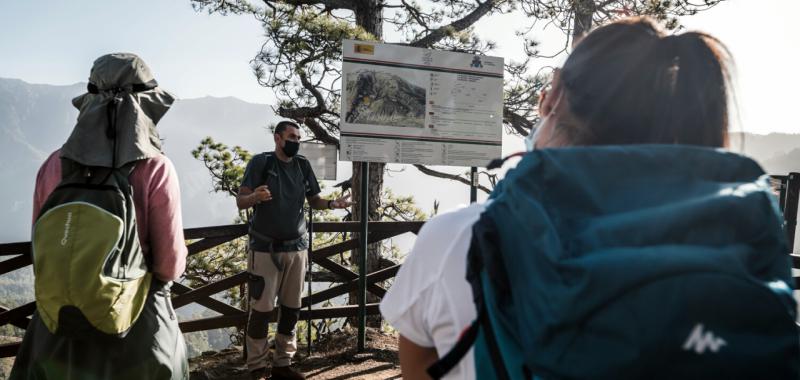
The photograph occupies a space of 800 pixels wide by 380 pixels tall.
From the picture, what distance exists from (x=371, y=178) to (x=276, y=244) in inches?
154

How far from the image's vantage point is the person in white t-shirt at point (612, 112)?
36.9 inches

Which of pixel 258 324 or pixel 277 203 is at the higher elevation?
pixel 277 203

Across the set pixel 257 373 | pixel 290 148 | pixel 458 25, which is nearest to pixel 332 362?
pixel 257 373

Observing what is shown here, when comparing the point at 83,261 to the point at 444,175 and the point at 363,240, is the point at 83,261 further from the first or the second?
the point at 444,175

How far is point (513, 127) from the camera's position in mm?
9586

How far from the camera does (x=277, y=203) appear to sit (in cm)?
438

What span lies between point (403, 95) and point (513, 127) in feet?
16.2

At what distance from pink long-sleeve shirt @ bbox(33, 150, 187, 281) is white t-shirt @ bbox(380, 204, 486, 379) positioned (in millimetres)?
1365

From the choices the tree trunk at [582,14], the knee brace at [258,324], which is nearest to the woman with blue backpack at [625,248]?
the knee brace at [258,324]

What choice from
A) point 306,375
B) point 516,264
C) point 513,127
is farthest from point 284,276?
point 513,127

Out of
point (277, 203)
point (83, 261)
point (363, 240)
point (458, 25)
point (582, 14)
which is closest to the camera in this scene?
point (83, 261)

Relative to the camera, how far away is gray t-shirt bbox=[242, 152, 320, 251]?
4.38 metres

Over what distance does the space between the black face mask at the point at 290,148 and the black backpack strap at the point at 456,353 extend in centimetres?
379

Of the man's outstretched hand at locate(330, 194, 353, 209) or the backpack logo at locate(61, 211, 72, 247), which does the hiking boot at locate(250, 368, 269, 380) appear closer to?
the man's outstretched hand at locate(330, 194, 353, 209)
